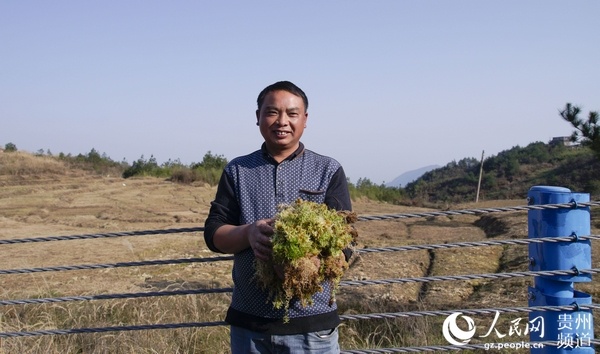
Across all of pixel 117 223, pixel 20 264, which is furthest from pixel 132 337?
pixel 117 223

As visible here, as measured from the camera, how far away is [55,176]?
843 inches

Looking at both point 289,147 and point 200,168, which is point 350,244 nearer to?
point 289,147

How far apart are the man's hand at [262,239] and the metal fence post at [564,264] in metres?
1.51

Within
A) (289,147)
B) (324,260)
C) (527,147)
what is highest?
(527,147)

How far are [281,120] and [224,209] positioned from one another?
0.40 metres

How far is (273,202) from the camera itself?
220 cm

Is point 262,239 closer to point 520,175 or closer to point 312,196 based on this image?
point 312,196

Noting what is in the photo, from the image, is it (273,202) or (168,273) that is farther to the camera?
(168,273)

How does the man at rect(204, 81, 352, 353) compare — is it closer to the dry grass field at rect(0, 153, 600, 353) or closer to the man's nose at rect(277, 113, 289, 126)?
the man's nose at rect(277, 113, 289, 126)

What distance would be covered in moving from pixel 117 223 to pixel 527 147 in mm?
32850

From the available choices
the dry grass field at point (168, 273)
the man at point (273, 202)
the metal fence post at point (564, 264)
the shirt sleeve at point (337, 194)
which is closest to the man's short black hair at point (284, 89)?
the man at point (273, 202)

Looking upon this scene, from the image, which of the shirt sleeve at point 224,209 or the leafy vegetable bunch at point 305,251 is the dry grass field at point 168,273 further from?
the leafy vegetable bunch at point 305,251

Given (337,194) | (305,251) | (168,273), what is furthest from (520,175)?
(305,251)

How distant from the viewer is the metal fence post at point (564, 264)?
2732 millimetres
